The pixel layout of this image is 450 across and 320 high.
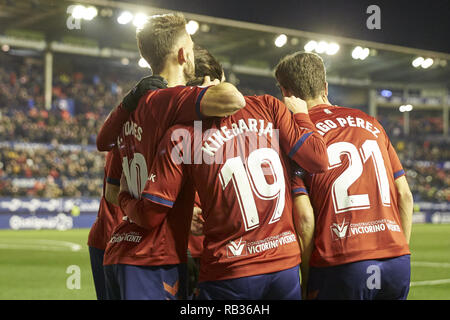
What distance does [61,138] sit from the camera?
A: 2936 cm

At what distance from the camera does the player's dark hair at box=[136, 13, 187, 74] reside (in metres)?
2.88

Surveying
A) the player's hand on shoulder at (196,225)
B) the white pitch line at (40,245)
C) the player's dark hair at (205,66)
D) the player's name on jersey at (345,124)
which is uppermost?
the player's dark hair at (205,66)

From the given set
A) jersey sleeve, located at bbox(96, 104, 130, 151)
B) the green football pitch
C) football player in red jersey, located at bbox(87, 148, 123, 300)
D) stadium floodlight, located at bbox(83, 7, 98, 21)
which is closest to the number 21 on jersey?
jersey sleeve, located at bbox(96, 104, 130, 151)

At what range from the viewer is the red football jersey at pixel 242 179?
98.3 inches

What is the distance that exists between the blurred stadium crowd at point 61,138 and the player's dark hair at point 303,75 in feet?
74.1

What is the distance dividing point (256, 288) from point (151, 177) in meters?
0.69

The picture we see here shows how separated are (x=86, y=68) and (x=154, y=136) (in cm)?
3627

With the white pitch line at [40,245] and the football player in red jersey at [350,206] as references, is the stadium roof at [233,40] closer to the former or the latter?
the white pitch line at [40,245]

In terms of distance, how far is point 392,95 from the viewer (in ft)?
156

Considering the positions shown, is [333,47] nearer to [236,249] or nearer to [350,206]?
[350,206]

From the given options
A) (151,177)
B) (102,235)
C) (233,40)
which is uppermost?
(233,40)

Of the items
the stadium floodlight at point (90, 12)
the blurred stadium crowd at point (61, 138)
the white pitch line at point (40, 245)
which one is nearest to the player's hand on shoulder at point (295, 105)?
the white pitch line at point (40, 245)

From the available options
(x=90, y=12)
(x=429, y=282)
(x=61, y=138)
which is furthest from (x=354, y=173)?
(x=61, y=138)

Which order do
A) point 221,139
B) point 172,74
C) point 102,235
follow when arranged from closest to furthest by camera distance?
1. point 221,139
2. point 172,74
3. point 102,235
